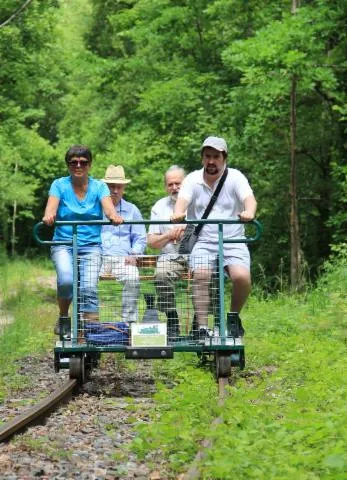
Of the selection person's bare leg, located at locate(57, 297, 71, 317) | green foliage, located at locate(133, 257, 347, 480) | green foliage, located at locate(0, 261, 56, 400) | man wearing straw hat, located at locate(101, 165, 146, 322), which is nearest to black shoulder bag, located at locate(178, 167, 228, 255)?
man wearing straw hat, located at locate(101, 165, 146, 322)

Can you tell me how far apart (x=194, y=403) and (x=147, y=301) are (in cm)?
212

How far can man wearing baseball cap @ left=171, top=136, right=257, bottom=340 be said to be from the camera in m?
8.38

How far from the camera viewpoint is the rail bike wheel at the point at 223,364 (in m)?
8.18

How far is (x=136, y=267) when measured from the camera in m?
8.33

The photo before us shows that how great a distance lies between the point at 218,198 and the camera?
8.65m

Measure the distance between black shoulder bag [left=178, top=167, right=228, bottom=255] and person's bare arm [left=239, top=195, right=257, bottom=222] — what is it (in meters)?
0.28

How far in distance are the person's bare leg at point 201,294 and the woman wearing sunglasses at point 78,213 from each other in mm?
841

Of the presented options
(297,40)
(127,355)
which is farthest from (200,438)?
(297,40)

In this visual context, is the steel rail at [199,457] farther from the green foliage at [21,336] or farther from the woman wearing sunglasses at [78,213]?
the green foliage at [21,336]

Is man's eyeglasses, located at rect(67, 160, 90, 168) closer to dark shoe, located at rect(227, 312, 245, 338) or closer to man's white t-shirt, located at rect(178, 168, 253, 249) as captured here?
man's white t-shirt, located at rect(178, 168, 253, 249)

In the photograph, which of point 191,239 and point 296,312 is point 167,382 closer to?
point 191,239

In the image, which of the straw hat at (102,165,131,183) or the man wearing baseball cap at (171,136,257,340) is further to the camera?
the straw hat at (102,165,131,183)

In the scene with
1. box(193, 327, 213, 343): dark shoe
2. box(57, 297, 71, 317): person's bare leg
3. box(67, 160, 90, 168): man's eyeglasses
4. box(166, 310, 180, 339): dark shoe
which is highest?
box(67, 160, 90, 168): man's eyeglasses

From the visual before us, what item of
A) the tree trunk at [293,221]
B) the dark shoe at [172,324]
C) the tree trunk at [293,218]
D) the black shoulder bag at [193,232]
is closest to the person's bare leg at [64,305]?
the dark shoe at [172,324]
